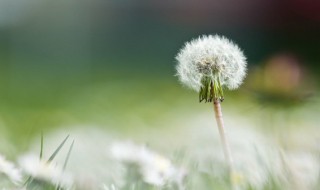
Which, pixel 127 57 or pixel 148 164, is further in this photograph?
pixel 127 57

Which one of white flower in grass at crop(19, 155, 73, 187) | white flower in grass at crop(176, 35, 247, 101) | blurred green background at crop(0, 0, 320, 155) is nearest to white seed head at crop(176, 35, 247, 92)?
white flower in grass at crop(176, 35, 247, 101)

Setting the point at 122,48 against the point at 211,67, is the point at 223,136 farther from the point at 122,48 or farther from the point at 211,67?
the point at 122,48

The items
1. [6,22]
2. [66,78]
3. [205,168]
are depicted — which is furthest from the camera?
[6,22]

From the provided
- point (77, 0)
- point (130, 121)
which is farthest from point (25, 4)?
point (130, 121)

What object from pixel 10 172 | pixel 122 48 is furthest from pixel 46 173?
pixel 122 48

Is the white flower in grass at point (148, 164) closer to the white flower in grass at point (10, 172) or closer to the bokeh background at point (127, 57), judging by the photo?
the white flower in grass at point (10, 172)

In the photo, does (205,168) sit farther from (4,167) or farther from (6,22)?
(6,22)

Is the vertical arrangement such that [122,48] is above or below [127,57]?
above

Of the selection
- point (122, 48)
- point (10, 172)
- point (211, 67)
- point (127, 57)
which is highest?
point (122, 48)
